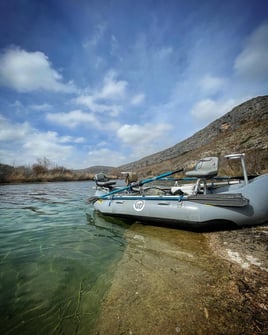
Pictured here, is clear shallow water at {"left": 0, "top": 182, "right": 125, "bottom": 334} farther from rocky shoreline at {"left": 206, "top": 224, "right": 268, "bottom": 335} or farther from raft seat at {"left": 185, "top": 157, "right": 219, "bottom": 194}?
raft seat at {"left": 185, "top": 157, "right": 219, "bottom": 194}

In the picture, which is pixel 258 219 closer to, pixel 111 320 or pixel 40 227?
pixel 111 320

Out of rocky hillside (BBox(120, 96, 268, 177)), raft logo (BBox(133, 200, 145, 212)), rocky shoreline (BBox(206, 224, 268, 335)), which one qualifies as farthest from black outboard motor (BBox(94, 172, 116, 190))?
rocky hillside (BBox(120, 96, 268, 177))

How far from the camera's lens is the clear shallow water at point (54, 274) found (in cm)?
189

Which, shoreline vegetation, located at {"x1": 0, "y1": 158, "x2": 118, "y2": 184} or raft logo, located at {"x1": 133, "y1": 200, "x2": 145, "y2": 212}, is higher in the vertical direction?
shoreline vegetation, located at {"x1": 0, "y1": 158, "x2": 118, "y2": 184}

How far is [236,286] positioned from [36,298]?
270cm

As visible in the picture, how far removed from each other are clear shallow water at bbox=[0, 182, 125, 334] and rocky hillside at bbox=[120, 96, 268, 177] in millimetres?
16907

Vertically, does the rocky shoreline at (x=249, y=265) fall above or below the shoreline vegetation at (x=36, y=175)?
below

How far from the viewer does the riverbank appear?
1.68m

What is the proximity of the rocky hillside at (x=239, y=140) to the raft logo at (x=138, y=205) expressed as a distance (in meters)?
15.0

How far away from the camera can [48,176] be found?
30109 millimetres

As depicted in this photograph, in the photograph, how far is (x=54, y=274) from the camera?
2.83 metres

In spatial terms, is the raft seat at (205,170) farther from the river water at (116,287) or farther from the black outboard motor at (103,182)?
the black outboard motor at (103,182)

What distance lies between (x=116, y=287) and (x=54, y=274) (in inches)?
47.4

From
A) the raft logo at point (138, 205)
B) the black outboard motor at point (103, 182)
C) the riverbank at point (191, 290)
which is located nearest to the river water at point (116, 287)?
the riverbank at point (191, 290)
